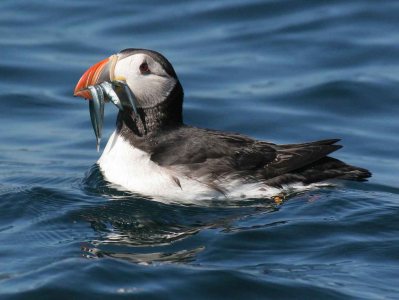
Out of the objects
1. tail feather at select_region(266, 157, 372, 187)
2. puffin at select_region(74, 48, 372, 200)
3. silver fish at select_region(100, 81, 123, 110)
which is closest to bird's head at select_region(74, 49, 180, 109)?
puffin at select_region(74, 48, 372, 200)

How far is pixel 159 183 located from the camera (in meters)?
6.48

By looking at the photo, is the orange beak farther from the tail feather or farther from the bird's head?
the tail feather

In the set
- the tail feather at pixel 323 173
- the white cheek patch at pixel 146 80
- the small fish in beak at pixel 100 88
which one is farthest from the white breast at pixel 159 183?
the white cheek patch at pixel 146 80

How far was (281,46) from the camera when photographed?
41.3ft

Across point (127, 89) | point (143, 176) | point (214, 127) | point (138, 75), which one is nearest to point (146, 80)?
point (138, 75)

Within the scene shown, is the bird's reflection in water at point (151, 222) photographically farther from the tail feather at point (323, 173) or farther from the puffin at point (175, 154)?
the tail feather at point (323, 173)

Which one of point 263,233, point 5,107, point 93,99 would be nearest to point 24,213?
point 93,99

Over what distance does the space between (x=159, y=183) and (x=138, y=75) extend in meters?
1.13

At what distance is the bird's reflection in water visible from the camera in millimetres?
5148

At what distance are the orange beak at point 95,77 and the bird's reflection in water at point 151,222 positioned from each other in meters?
0.98

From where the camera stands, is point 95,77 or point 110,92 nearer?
point 110,92

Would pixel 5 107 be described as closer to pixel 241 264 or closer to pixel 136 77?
pixel 136 77

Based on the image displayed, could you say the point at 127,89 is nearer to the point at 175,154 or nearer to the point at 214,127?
the point at 175,154

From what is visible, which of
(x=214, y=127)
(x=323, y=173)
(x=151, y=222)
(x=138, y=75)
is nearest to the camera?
(x=151, y=222)
